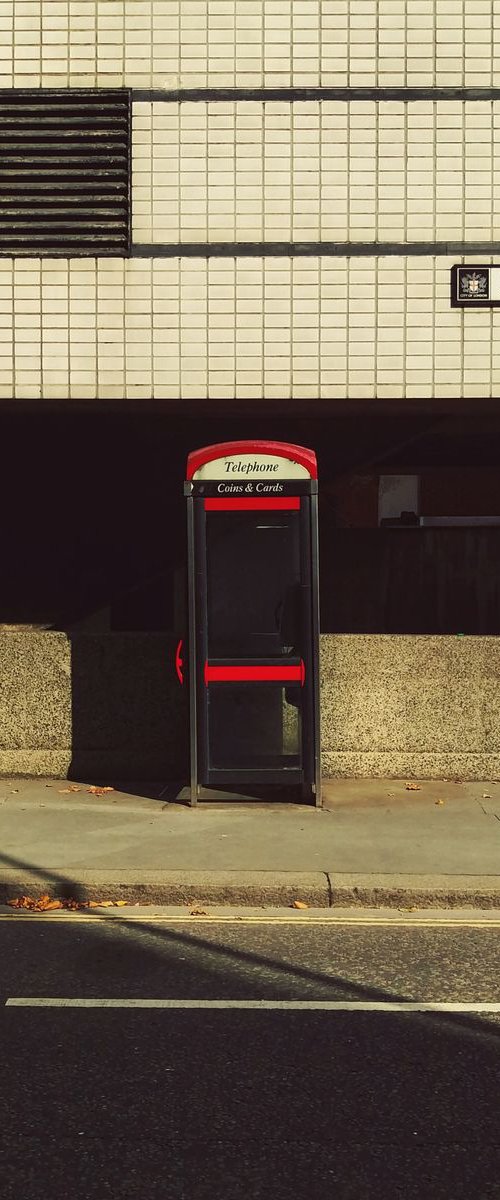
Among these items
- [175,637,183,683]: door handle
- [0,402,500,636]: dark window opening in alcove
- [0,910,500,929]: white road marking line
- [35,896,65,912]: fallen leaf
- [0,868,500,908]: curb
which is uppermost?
[0,402,500,636]: dark window opening in alcove

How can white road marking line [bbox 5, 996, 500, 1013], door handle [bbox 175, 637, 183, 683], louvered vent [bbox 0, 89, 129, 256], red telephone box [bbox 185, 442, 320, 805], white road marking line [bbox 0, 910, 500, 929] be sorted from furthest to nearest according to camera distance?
louvered vent [bbox 0, 89, 129, 256] < door handle [bbox 175, 637, 183, 683] < red telephone box [bbox 185, 442, 320, 805] < white road marking line [bbox 0, 910, 500, 929] < white road marking line [bbox 5, 996, 500, 1013]

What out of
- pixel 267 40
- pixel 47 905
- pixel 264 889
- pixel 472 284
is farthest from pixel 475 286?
pixel 47 905

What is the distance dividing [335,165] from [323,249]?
2.42ft

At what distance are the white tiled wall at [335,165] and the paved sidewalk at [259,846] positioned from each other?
4849 millimetres

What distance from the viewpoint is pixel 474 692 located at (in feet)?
35.1

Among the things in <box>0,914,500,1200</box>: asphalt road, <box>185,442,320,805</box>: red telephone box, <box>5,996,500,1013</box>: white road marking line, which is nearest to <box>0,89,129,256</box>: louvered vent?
<box>185,442,320,805</box>: red telephone box

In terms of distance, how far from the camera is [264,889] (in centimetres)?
741

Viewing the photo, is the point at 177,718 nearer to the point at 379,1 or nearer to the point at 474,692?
the point at 474,692

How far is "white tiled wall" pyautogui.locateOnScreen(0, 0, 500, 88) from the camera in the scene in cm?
1078

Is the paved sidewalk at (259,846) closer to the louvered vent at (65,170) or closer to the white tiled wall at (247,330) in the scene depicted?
the white tiled wall at (247,330)

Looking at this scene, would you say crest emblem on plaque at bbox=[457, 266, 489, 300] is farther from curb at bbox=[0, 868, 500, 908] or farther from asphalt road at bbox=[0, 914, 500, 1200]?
asphalt road at bbox=[0, 914, 500, 1200]

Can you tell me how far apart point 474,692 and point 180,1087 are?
A: 20.8 feet

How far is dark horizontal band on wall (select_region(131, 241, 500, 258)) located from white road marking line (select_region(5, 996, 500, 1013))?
6.99 m

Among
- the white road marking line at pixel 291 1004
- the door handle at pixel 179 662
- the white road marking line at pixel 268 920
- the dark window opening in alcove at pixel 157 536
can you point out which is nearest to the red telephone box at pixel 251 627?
the door handle at pixel 179 662
